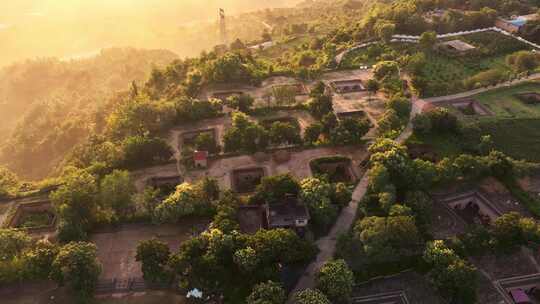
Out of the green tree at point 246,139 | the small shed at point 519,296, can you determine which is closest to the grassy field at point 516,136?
the small shed at point 519,296

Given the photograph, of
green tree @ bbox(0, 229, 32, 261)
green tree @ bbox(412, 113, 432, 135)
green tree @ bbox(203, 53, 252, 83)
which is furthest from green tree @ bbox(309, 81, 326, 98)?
green tree @ bbox(0, 229, 32, 261)

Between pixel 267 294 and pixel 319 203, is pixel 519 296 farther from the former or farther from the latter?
pixel 267 294

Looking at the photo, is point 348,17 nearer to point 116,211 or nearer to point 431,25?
point 431,25

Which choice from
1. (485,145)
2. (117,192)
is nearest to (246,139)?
(117,192)

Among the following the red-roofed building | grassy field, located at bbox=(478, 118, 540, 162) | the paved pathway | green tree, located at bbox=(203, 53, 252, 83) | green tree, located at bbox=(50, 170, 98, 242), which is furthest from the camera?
green tree, located at bbox=(203, 53, 252, 83)

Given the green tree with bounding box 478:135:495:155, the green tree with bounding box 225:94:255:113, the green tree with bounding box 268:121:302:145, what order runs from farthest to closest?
1. the green tree with bounding box 225:94:255:113
2. the green tree with bounding box 268:121:302:145
3. the green tree with bounding box 478:135:495:155

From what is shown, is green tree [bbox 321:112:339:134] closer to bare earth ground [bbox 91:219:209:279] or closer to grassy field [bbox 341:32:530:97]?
grassy field [bbox 341:32:530:97]

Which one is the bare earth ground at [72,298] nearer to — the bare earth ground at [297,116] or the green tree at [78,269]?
the green tree at [78,269]
